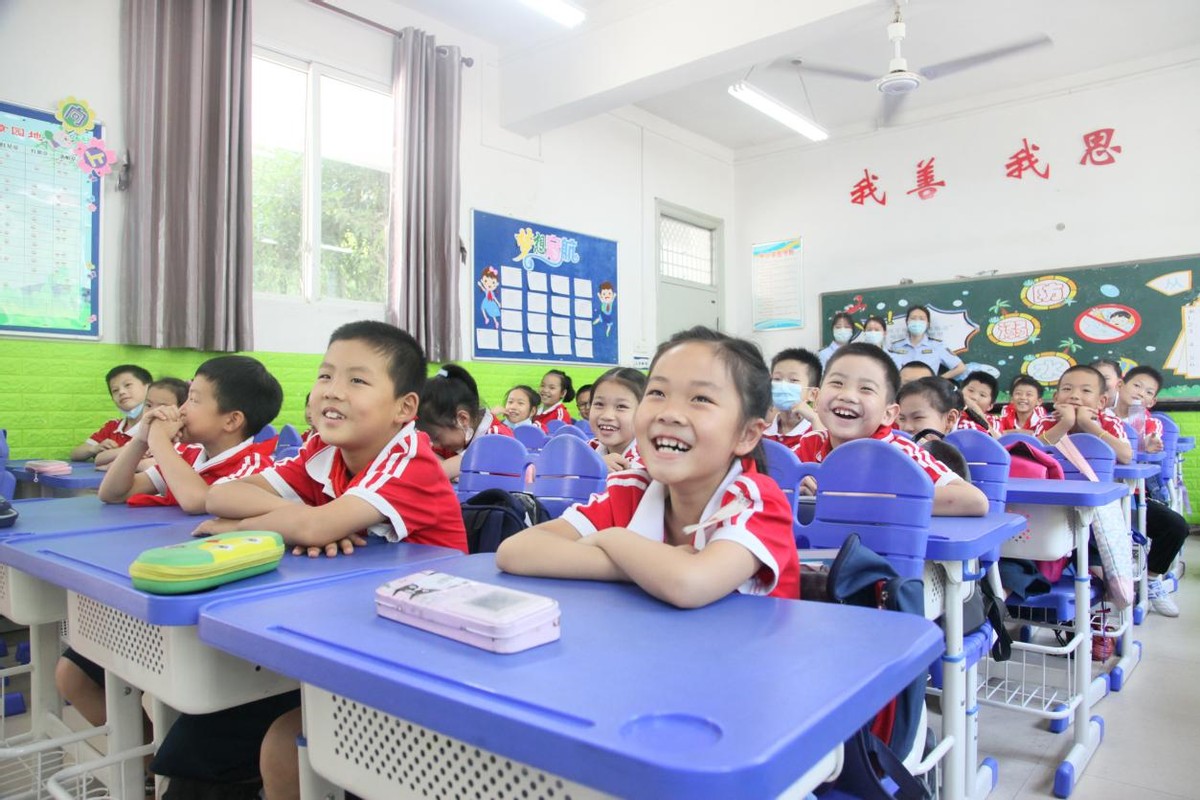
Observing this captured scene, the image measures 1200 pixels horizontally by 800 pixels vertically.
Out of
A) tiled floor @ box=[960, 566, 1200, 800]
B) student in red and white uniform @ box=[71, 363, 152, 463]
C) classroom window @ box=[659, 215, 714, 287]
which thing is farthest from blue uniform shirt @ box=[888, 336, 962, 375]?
student in red and white uniform @ box=[71, 363, 152, 463]

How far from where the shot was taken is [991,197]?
7016mm

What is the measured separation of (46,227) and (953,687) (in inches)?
179

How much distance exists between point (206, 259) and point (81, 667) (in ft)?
10.8

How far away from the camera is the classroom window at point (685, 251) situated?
795cm

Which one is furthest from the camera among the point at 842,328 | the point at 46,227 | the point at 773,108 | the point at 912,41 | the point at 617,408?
the point at 842,328

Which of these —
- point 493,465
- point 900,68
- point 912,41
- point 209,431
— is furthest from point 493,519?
point 912,41

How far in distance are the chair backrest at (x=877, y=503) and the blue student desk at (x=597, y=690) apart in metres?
0.63

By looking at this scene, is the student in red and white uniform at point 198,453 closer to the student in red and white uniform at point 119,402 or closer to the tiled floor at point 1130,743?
the tiled floor at point 1130,743

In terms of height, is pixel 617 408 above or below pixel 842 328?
below

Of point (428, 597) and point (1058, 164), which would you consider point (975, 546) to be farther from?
point (1058, 164)

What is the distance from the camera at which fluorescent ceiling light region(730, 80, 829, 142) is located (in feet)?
19.3

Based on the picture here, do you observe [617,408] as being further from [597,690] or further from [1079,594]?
[597,690]

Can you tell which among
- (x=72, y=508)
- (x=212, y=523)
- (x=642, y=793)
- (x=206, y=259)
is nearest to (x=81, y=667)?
(x=72, y=508)

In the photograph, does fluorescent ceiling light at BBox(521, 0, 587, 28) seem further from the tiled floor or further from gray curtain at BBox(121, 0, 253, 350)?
the tiled floor
